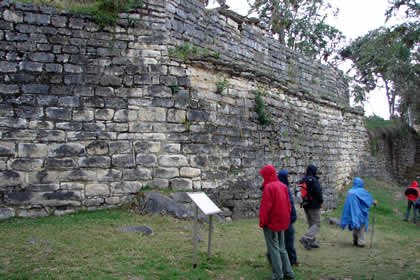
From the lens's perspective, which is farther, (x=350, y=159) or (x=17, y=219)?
(x=350, y=159)

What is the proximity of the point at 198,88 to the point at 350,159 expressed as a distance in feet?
31.6

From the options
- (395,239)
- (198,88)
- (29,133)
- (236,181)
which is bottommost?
(395,239)

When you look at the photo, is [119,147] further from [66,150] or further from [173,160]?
[173,160]

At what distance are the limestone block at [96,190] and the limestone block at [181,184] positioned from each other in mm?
1317

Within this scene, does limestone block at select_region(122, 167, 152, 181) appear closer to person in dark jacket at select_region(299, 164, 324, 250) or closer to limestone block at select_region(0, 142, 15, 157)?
limestone block at select_region(0, 142, 15, 157)

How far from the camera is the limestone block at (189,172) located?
283 inches

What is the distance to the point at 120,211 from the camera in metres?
6.55

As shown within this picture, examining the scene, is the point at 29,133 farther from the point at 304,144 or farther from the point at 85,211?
the point at 304,144

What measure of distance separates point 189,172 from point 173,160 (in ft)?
1.45

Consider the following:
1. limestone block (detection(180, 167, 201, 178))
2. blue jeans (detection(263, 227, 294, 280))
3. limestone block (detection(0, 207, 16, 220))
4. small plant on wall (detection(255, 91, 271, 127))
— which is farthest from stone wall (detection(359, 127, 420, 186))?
limestone block (detection(0, 207, 16, 220))

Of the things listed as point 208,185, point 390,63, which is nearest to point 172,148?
point 208,185

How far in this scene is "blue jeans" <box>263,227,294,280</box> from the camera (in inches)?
167

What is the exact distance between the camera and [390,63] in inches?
870

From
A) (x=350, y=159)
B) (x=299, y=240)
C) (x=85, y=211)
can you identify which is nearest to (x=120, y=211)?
(x=85, y=211)
